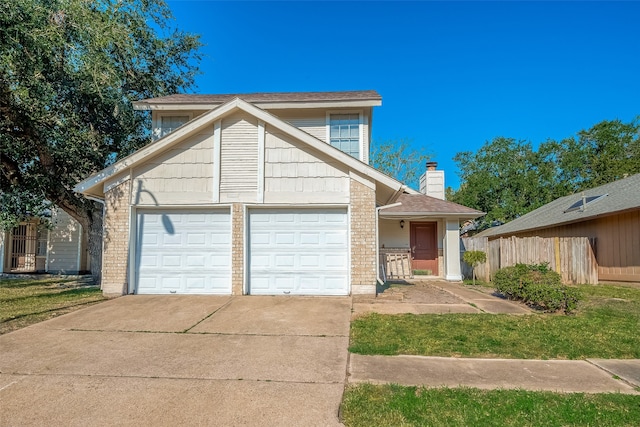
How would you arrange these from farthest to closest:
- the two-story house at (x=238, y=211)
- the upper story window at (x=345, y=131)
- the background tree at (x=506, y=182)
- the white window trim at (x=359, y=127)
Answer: the background tree at (x=506, y=182) → the upper story window at (x=345, y=131) → the white window trim at (x=359, y=127) → the two-story house at (x=238, y=211)

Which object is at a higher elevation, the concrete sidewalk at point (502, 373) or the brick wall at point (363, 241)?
the brick wall at point (363, 241)

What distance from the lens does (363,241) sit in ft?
28.5

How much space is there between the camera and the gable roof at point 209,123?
8.74 meters

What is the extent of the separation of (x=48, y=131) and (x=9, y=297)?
486cm

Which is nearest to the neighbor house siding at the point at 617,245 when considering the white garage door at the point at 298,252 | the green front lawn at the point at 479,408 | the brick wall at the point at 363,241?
the brick wall at the point at 363,241

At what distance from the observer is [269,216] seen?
9.09 meters

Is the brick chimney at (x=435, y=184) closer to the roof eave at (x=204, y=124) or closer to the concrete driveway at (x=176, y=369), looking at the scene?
the roof eave at (x=204, y=124)

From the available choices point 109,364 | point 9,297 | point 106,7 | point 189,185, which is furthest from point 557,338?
point 106,7

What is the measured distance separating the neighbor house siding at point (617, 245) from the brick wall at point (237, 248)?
13592 millimetres

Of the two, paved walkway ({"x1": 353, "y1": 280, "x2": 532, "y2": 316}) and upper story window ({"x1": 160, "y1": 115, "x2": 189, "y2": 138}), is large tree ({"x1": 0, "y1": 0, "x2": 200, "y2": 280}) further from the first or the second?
paved walkway ({"x1": 353, "y1": 280, "x2": 532, "y2": 316})

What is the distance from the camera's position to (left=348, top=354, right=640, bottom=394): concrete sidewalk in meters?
3.67

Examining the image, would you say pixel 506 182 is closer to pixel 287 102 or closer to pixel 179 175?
pixel 287 102

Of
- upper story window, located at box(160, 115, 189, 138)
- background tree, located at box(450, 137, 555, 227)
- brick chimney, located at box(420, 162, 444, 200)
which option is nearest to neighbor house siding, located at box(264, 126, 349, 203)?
upper story window, located at box(160, 115, 189, 138)

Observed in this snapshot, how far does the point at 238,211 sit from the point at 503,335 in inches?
243
